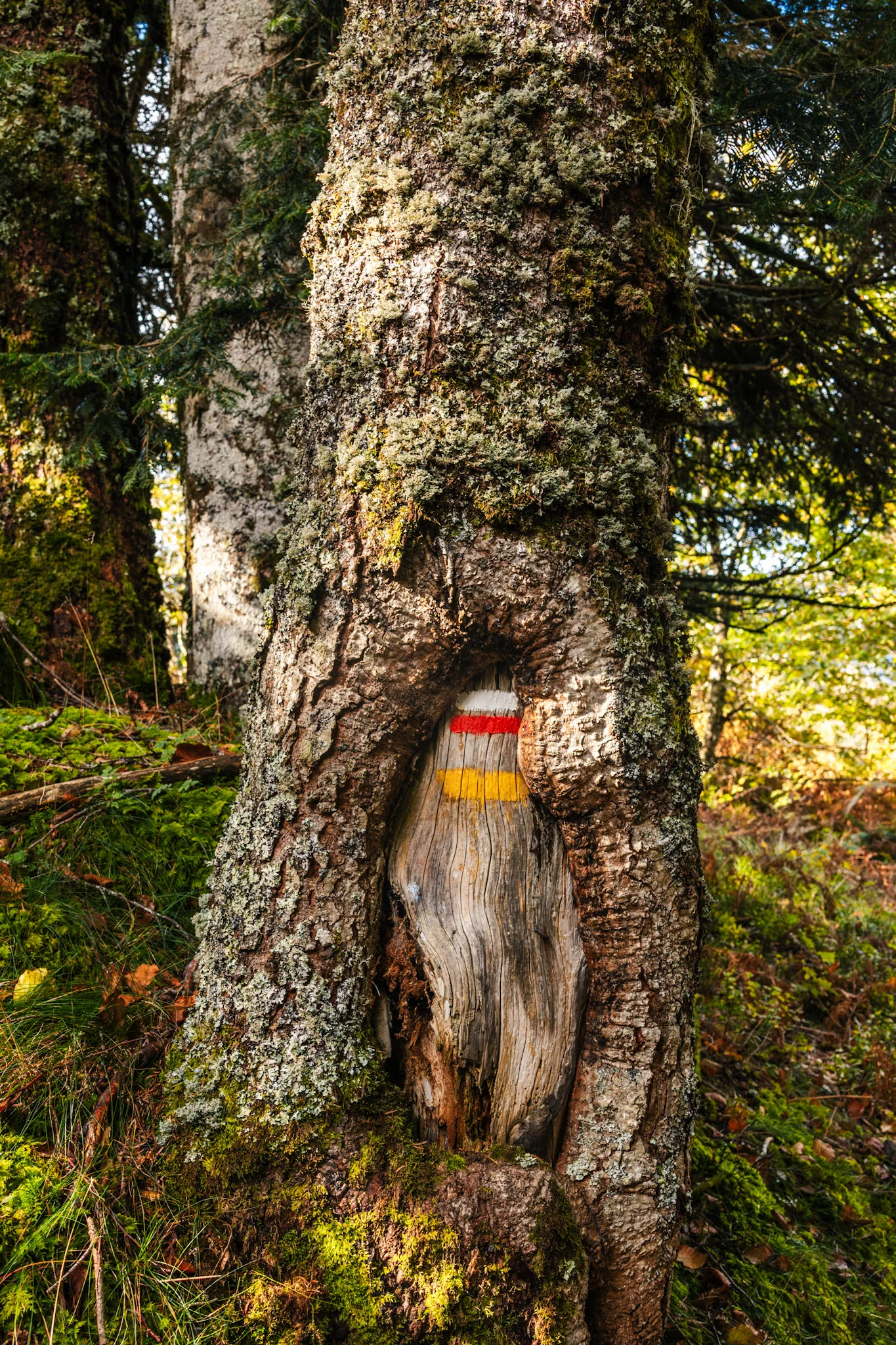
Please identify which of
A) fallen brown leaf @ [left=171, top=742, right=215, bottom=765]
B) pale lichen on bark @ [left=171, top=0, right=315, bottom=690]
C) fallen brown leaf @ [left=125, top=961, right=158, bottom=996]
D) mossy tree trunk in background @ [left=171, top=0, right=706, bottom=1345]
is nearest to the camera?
mossy tree trunk in background @ [left=171, top=0, right=706, bottom=1345]

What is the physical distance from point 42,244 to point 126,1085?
4.02 m

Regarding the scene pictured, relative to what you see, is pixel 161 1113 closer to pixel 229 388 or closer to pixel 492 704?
pixel 492 704

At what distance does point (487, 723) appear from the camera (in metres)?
2.09

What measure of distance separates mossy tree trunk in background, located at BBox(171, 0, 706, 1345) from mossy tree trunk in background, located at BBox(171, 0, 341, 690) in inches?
72.5

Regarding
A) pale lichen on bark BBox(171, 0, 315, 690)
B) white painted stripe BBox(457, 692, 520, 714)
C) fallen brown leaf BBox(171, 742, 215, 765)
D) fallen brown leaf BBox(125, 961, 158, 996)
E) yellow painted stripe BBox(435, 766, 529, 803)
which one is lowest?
fallen brown leaf BBox(125, 961, 158, 996)

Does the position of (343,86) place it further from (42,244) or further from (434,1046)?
(42,244)

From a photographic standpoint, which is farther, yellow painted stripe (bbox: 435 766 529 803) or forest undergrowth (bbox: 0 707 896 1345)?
yellow painted stripe (bbox: 435 766 529 803)

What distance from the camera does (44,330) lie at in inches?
157

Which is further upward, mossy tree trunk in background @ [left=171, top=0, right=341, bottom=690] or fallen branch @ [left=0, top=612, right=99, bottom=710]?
mossy tree trunk in background @ [left=171, top=0, right=341, bottom=690]

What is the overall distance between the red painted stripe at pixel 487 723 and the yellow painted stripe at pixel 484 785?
0.35 feet

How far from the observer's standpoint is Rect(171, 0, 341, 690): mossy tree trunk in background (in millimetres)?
3709

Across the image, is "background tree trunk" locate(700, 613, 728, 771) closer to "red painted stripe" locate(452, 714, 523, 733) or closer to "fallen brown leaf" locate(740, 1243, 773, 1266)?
"fallen brown leaf" locate(740, 1243, 773, 1266)

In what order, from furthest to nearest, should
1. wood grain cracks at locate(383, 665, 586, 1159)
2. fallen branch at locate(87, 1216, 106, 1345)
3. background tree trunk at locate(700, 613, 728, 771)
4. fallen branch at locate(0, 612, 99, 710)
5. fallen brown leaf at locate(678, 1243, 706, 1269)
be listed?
background tree trunk at locate(700, 613, 728, 771), fallen branch at locate(0, 612, 99, 710), fallen brown leaf at locate(678, 1243, 706, 1269), wood grain cracks at locate(383, 665, 586, 1159), fallen branch at locate(87, 1216, 106, 1345)

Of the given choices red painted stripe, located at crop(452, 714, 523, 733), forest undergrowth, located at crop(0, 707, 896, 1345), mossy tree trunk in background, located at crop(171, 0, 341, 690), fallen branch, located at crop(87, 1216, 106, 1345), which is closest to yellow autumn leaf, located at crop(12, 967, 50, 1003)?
forest undergrowth, located at crop(0, 707, 896, 1345)
